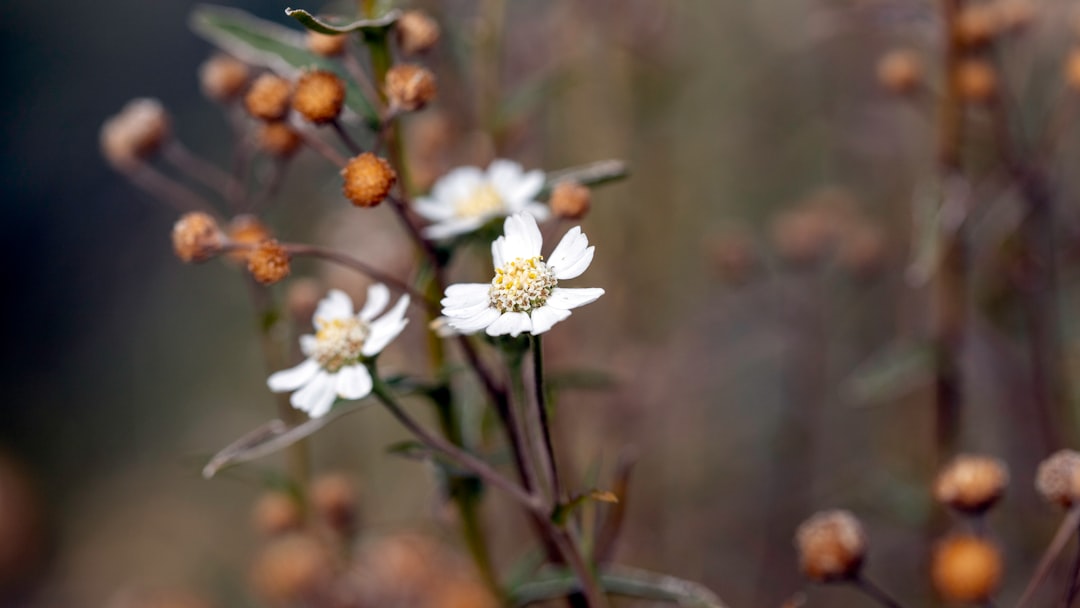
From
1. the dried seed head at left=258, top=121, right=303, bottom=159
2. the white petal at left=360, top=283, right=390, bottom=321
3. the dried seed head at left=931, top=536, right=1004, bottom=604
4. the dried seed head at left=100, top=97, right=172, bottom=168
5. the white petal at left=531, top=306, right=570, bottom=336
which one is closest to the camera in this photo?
the white petal at left=531, top=306, right=570, bottom=336

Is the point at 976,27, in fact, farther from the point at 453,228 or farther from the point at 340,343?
the point at 340,343

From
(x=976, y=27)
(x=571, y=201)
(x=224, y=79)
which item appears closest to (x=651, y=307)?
(x=976, y=27)

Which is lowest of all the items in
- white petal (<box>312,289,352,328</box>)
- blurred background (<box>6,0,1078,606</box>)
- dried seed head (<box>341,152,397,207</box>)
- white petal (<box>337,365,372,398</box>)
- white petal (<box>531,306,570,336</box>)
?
blurred background (<box>6,0,1078,606</box>)

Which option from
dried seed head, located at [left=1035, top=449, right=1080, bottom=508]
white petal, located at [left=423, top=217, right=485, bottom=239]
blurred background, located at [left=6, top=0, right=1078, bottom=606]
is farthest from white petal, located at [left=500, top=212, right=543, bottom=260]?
dried seed head, located at [left=1035, top=449, right=1080, bottom=508]

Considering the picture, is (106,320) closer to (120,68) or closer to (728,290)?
(120,68)

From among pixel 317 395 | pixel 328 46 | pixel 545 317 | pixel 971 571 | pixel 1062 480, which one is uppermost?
pixel 328 46

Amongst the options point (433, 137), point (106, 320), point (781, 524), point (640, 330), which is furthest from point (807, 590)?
point (106, 320)

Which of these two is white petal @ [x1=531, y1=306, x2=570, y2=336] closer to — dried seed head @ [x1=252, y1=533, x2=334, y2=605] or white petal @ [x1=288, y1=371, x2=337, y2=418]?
white petal @ [x1=288, y1=371, x2=337, y2=418]
